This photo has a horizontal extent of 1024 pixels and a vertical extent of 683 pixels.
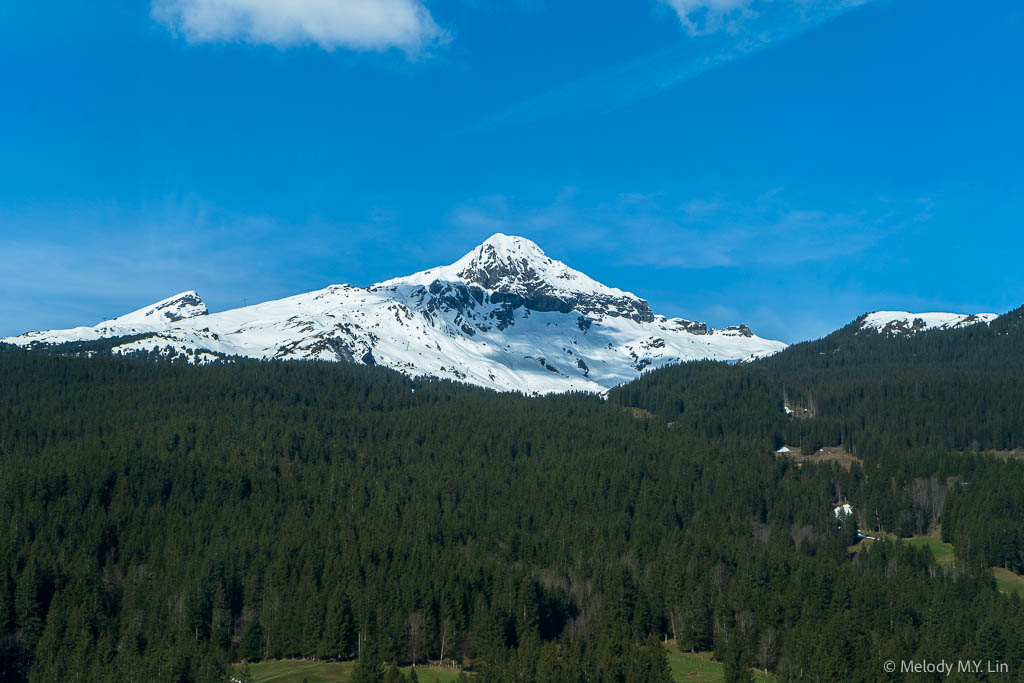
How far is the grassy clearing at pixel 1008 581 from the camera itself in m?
157

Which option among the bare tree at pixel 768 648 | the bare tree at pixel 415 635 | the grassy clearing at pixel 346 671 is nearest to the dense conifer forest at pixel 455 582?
the bare tree at pixel 415 635

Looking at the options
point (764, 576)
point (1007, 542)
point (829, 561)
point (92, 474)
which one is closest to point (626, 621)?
point (764, 576)

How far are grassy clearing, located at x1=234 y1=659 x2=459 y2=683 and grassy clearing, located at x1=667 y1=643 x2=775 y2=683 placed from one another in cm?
2684

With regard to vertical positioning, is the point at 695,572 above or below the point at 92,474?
below

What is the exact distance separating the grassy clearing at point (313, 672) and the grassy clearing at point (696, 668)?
26835mm

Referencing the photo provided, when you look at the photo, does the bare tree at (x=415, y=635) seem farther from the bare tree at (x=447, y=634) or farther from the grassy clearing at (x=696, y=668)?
the grassy clearing at (x=696, y=668)

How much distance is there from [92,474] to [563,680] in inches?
4503

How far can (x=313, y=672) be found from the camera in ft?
403

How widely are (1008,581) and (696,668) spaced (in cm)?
6713

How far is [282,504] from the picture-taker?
19250cm

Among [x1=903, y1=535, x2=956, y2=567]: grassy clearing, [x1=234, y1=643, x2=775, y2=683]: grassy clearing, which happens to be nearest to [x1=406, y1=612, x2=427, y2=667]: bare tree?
[x1=234, y1=643, x2=775, y2=683]: grassy clearing

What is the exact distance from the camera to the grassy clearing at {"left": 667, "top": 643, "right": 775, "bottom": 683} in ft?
390

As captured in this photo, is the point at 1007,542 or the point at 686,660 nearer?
the point at 686,660

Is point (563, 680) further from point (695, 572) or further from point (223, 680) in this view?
point (695, 572)
